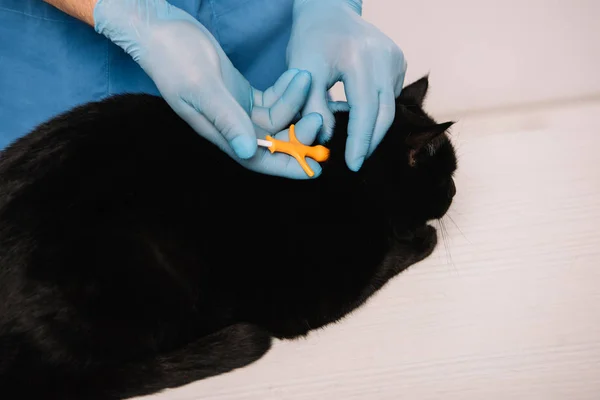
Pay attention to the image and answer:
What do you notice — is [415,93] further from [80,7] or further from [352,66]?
[80,7]

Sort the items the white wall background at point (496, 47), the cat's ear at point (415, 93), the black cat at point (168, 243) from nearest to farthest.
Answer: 1. the black cat at point (168, 243)
2. the cat's ear at point (415, 93)
3. the white wall background at point (496, 47)

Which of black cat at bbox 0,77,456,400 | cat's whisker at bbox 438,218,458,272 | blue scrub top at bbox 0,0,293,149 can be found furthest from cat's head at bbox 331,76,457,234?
blue scrub top at bbox 0,0,293,149

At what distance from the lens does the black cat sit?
62 centimetres

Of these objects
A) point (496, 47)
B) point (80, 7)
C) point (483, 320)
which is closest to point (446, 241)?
point (483, 320)

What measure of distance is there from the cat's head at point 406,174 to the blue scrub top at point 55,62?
338 mm

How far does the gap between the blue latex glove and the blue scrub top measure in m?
0.14

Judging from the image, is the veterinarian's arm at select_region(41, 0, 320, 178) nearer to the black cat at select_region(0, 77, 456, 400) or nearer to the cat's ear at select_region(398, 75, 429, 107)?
the black cat at select_region(0, 77, 456, 400)

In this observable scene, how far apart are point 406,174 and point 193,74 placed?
345 mm

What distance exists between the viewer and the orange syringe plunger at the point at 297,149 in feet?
2.29

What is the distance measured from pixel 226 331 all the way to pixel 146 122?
32cm

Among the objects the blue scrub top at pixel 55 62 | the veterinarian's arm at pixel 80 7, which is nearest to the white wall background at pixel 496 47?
the blue scrub top at pixel 55 62

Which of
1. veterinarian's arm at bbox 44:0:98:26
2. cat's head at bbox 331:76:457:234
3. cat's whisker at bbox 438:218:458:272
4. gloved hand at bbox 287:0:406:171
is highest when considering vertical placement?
veterinarian's arm at bbox 44:0:98:26

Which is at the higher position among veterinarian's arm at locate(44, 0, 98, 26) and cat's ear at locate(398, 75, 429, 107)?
veterinarian's arm at locate(44, 0, 98, 26)

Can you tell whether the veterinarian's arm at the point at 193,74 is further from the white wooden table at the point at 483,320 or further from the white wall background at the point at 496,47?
the white wall background at the point at 496,47
